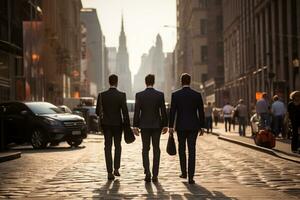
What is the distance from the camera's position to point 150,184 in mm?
11133

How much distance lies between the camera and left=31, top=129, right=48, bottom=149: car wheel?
22.7 metres

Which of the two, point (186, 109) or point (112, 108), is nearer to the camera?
point (186, 109)

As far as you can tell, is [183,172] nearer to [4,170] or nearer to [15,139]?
[4,170]

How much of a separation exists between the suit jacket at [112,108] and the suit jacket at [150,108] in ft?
1.65

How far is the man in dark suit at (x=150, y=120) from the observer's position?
37.8 feet

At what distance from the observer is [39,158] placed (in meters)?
18.1

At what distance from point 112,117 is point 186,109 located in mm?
1379

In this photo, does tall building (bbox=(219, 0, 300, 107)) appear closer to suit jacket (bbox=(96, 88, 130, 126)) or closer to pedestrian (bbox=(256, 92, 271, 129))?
pedestrian (bbox=(256, 92, 271, 129))

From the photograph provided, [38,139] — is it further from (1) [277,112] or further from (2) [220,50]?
(2) [220,50]

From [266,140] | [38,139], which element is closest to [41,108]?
[38,139]

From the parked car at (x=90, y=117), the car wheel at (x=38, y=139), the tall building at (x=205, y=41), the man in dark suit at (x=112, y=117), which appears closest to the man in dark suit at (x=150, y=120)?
the man in dark suit at (x=112, y=117)

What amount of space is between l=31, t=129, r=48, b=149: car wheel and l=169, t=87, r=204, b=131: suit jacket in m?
11.7

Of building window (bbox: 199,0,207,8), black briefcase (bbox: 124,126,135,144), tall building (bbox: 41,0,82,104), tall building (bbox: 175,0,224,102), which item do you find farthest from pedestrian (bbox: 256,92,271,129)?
building window (bbox: 199,0,207,8)

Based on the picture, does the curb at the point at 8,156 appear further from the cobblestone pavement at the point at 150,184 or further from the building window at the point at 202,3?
the building window at the point at 202,3
